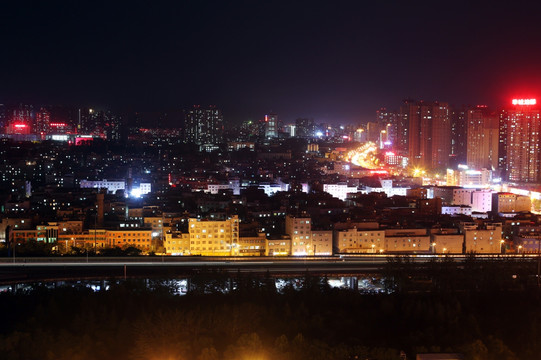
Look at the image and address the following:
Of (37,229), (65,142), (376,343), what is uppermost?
(65,142)

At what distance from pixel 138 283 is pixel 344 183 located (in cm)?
876

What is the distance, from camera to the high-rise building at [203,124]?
27.6 meters

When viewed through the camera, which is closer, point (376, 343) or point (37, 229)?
point (376, 343)

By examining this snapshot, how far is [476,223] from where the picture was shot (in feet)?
31.8

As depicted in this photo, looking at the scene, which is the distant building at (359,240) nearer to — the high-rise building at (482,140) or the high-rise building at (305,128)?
the high-rise building at (482,140)

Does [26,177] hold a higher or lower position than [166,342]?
higher

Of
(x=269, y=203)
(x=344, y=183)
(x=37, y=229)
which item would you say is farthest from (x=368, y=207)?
(x=37, y=229)

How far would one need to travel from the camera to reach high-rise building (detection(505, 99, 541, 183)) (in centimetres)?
1672

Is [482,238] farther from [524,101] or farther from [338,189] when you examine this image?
[524,101]

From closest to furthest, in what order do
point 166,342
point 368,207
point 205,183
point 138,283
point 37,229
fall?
point 166,342, point 138,283, point 37,229, point 368,207, point 205,183

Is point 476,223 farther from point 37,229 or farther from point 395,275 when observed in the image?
point 37,229

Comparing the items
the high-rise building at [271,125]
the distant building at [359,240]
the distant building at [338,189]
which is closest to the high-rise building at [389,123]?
the high-rise building at [271,125]

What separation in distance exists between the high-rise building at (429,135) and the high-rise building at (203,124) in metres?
8.82

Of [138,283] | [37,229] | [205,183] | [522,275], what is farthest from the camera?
[205,183]
